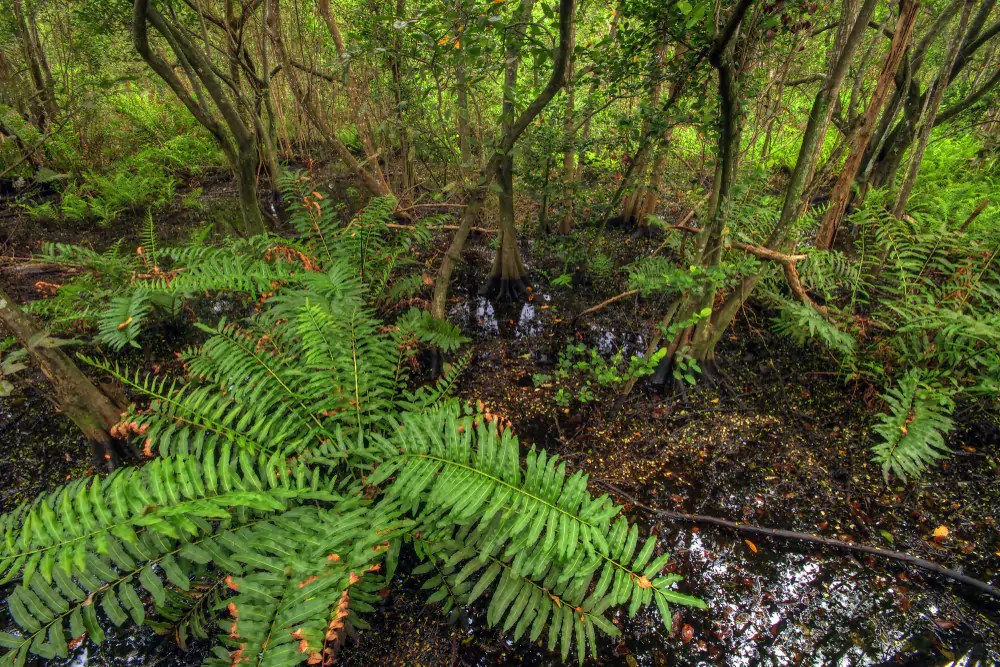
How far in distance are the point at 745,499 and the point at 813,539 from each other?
1.03 ft

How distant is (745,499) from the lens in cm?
222

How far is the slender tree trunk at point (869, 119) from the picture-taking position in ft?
9.04

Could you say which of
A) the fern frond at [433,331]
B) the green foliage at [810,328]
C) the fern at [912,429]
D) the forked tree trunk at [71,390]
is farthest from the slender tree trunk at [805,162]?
the forked tree trunk at [71,390]

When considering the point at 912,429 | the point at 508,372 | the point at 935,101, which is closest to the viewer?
the point at 912,429

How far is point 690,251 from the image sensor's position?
340cm

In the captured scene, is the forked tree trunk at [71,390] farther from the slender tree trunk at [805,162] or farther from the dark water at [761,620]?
the slender tree trunk at [805,162]

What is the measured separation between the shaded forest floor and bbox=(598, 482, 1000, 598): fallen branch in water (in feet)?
0.14

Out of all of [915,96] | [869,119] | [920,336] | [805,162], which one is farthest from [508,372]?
[915,96]

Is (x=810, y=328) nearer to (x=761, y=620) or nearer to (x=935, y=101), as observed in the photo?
(x=761, y=620)

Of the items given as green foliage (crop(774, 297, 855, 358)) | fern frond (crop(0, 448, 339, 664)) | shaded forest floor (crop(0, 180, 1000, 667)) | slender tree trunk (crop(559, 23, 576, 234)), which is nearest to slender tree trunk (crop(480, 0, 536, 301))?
slender tree trunk (crop(559, 23, 576, 234))

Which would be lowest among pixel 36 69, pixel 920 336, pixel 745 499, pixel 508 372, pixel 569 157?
pixel 745 499

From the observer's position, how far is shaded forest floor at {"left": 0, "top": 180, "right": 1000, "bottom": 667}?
1.68 metres

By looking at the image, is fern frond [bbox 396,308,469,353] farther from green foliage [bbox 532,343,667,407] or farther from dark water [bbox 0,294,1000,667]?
dark water [bbox 0,294,1000,667]

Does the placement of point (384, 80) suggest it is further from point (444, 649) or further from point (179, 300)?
point (444, 649)
